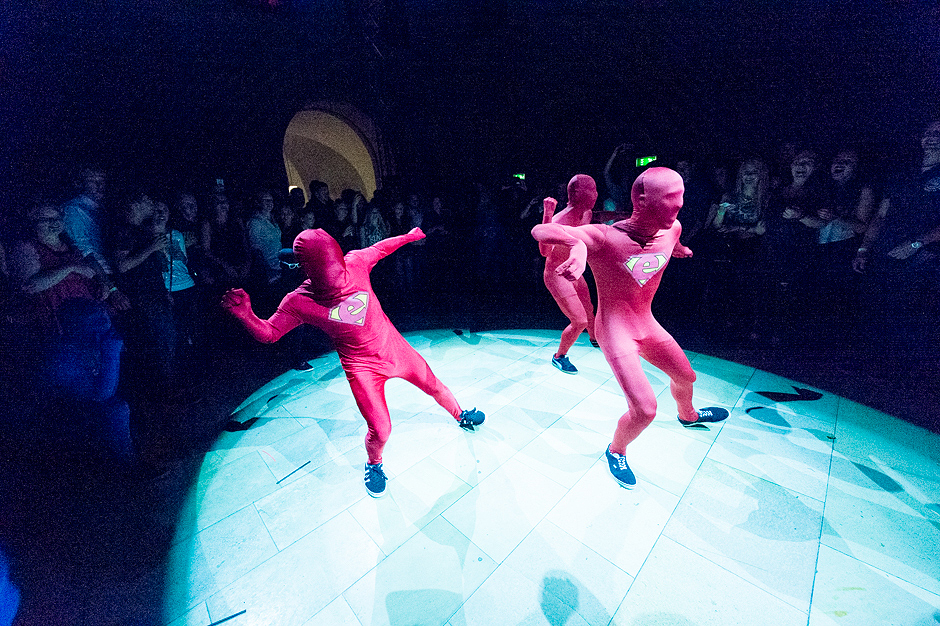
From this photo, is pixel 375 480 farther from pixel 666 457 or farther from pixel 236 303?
pixel 666 457

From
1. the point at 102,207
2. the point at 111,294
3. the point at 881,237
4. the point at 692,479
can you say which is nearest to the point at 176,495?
the point at 111,294

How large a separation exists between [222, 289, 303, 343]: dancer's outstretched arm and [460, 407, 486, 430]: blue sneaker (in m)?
1.67

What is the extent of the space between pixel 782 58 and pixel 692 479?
21.0ft

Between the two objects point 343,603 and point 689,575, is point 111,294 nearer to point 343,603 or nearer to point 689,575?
point 343,603

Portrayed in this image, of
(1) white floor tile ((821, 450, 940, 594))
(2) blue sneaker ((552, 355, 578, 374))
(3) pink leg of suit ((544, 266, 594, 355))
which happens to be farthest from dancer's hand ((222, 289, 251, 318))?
(1) white floor tile ((821, 450, 940, 594))

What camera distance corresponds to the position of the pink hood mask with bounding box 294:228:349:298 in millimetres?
2137

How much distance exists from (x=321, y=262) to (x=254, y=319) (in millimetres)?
549

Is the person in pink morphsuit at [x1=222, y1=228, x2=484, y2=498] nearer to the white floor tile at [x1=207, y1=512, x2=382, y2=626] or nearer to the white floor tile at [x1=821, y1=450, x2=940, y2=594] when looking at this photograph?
the white floor tile at [x1=207, y1=512, x2=382, y2=626]

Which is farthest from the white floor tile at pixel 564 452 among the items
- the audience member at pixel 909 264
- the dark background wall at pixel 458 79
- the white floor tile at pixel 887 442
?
the dark background wall at pixel 458 79

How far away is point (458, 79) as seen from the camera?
757cm

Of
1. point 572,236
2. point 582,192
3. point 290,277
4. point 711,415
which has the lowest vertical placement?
point 711,415

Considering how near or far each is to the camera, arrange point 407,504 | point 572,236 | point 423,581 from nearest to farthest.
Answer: point 423,581
point 572,236
point 407,504

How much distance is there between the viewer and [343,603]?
74.1 inches

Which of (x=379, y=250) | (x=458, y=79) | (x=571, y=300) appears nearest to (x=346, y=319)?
(x=379, y=250)
